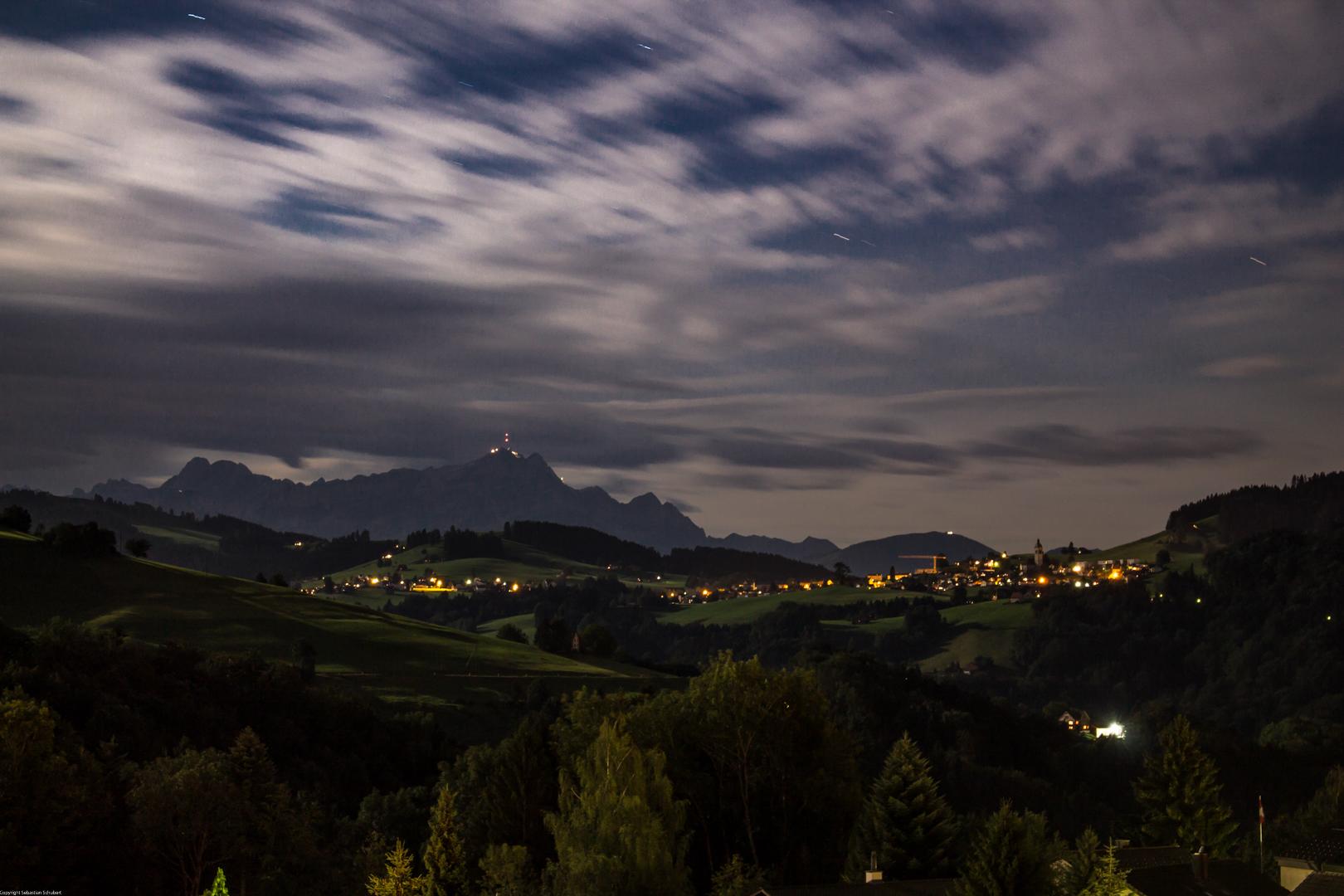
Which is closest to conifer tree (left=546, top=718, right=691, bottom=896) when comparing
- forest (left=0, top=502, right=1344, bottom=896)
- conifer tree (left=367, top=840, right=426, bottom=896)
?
forest (left=0, top=502, right=1344, bottom=896)

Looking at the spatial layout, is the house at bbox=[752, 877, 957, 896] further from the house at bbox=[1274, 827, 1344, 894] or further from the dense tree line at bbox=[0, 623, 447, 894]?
the dense tree line at bbox=[0, 623, 447, 894]

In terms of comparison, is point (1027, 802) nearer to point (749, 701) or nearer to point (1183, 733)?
point (1183, 733)

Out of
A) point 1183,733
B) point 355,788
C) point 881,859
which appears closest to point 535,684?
point 355,788

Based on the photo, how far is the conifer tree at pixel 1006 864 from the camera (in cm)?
5084

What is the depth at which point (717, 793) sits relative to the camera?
71.8 meters

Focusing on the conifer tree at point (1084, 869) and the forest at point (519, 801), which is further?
the forest at point (519, 801)

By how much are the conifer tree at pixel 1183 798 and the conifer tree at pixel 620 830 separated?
44.0 meters

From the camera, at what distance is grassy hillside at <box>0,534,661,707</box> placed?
14325 centimetres

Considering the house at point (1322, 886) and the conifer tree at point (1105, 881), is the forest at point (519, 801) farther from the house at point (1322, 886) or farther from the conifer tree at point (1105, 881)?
the house at point (1322, 886)

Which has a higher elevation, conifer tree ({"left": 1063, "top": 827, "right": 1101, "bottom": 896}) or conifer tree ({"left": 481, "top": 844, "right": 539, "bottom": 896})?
conifer tree ({"left": 1063, "top": 827, "right": 1101, "bottom": 896})

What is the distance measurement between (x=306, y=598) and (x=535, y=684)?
50.6 metres

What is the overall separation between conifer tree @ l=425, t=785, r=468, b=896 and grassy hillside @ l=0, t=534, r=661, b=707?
2955 inches

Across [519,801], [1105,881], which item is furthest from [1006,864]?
[519,801]

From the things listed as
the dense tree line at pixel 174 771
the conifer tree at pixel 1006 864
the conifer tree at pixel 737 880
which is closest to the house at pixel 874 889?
the conifer tree at pixel 1006 864
